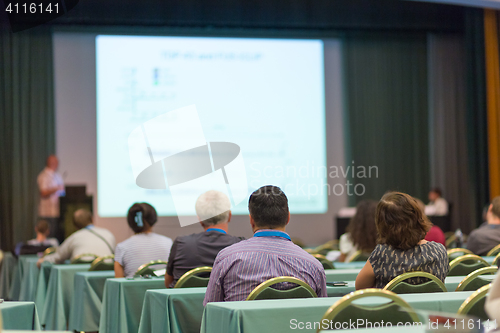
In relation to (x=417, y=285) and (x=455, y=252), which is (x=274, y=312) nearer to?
(x=417, y=285)

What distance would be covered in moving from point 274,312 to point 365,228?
2640 mm

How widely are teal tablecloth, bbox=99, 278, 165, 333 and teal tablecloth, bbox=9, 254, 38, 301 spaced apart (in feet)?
10.8

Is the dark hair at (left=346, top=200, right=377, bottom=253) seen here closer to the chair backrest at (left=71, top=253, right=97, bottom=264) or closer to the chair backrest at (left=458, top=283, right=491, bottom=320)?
the chair backrest at (left=71, top=253, right=97, bottom=264)

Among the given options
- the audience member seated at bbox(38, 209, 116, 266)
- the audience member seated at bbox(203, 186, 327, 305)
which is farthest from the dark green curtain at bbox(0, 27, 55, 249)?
the audience member seated at bbox(203, 186, 327, 305)

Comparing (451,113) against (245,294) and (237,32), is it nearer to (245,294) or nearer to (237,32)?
(237,32)

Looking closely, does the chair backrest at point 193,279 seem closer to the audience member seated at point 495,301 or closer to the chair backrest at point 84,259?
the audience member seated at point 495,301

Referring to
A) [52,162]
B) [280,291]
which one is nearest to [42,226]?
[52,162]

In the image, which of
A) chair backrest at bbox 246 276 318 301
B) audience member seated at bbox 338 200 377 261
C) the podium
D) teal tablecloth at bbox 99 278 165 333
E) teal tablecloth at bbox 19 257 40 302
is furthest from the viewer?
the podium

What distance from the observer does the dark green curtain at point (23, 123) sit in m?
8.90

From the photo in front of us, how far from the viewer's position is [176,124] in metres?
8.62

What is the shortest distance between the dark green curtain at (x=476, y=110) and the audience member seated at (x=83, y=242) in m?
6.95

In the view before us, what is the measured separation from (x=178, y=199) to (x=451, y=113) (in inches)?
220

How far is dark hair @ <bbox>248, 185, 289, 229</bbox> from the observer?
2430 mm

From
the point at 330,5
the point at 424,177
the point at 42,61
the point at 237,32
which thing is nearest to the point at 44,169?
the point at 42,61
